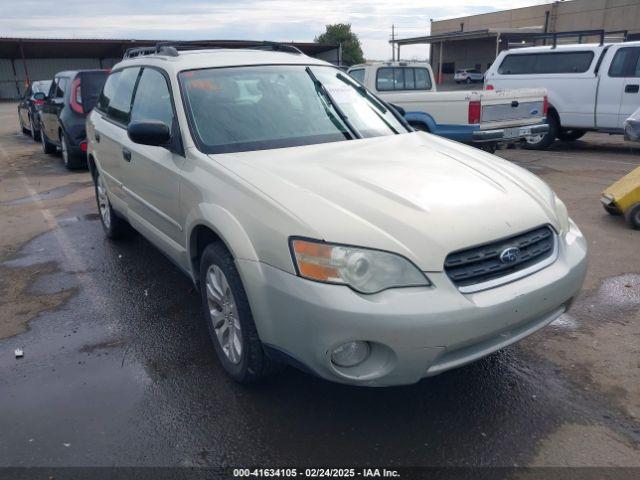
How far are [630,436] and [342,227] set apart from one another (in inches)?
67.9

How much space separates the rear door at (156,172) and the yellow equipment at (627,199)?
15.6ft

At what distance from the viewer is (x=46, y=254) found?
217 inches

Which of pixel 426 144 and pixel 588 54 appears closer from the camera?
pixel 426 144

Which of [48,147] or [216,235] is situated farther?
[48,147]

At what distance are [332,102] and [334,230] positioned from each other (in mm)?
1788

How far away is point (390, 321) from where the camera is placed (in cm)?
229

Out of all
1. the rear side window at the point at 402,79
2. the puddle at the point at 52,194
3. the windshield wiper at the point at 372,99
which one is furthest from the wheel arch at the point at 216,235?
the rear side window at the point at 402,79

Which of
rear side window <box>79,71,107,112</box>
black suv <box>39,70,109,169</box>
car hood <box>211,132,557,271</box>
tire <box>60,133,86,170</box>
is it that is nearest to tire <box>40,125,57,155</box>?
black suv <box>39,70,109,169</box>

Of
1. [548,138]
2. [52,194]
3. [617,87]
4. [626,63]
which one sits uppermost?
[626,63]

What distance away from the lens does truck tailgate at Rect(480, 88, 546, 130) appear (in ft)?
28.0

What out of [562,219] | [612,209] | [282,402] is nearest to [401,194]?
[562,219]

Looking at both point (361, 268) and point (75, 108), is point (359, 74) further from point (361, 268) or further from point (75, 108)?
point (361, 268)

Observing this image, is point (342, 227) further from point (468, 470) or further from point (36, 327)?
A: point (36, 327)

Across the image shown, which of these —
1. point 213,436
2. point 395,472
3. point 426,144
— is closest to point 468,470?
point 395,472
